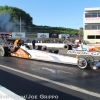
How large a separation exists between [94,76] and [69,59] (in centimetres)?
199

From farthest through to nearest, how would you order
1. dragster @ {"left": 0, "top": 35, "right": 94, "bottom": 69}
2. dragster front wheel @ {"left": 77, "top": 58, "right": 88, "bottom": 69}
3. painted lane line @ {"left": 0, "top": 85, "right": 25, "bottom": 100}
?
dragster @ {"left": 0, "top": 35, "right": 94, "bottom": 69} → dragster front wheel @ {"left": 77, "top": 58, "right": 88, "bottom": 69} → painted lane line @ {"left": 0, "top": 85, "right": 25, "bottom": 100}

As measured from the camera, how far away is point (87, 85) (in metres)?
6.06

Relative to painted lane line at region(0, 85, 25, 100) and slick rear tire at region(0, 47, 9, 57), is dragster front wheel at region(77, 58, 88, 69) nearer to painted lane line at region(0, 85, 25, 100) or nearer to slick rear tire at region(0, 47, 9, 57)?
painted lane line at region(0, 85, 25, 100)

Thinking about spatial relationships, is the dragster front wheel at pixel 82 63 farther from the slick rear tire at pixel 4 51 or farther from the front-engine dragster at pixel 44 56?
the slick rear tire at pixel 4 51

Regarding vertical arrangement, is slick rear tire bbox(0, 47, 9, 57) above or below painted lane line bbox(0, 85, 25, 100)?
above

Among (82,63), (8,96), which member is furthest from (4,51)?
(8,96)

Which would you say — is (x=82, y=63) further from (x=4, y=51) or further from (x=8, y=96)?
(x=4, y=51)

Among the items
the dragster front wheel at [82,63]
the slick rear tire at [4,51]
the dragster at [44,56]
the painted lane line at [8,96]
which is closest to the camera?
the painted lane line at [8,96]

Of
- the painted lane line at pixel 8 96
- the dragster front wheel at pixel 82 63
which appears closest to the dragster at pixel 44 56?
the dragster front wheel at pixel 82 63

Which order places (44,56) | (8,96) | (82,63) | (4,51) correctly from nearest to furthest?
1. (8,96)
2. (82,63)
3. (44,56)
4. (4,51)

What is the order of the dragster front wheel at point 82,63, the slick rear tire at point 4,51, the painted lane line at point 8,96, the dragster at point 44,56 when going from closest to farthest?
1. the painted lane line at point 8,96
2. the dragster front wheel at point 82,63
3. the dragster at point 44,56
4. the slick rear tire at point 4,51

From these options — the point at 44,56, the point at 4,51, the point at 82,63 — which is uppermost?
the point at 4,51

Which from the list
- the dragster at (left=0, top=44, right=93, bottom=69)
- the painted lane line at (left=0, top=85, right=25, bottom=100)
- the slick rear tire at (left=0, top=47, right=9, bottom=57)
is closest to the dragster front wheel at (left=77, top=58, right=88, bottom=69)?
the dragster at (left=0, top=44, right=93, bottom=69)

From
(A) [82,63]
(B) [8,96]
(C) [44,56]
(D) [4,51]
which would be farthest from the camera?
(D) [4,51]
